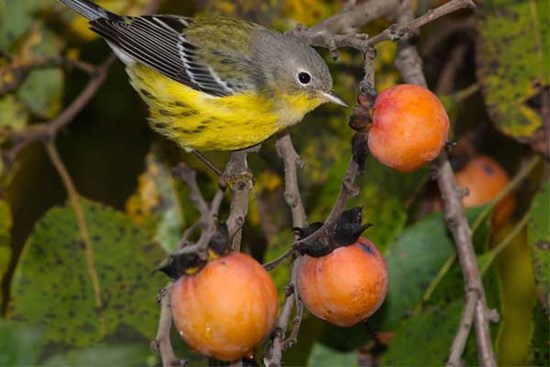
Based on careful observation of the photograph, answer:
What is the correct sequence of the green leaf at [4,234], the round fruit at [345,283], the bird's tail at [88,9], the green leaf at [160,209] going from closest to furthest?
the round fruit at [345,283] < the green leaf at [4,234] < the bird's tail at [88,9] < the green leaf at [160,209]

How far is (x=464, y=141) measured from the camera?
3199mm

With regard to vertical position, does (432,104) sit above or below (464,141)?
above

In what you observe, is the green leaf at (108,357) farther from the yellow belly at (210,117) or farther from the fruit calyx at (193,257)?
the fruit calyx at (193,257)

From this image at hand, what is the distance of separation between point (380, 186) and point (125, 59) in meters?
0.73

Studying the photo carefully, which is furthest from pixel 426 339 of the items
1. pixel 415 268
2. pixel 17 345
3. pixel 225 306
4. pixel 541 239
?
pixel 225 306

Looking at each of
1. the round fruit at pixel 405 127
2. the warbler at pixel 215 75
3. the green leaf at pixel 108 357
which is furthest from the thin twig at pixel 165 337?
the warbler at pixel 215 75

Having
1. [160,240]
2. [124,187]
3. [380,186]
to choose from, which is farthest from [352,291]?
[124,187]

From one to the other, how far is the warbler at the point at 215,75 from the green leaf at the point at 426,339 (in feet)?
A: 1.79

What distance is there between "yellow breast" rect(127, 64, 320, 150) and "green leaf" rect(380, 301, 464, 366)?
558 mm

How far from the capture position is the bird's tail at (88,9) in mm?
2955

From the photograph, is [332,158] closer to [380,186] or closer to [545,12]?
[380,186]

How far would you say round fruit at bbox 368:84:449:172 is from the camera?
2.00 m

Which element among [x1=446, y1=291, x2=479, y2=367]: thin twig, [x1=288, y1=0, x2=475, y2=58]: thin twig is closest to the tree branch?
[x1=446, y1=291, x2=479, y2=367]: thin twig

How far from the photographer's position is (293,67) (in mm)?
2855
